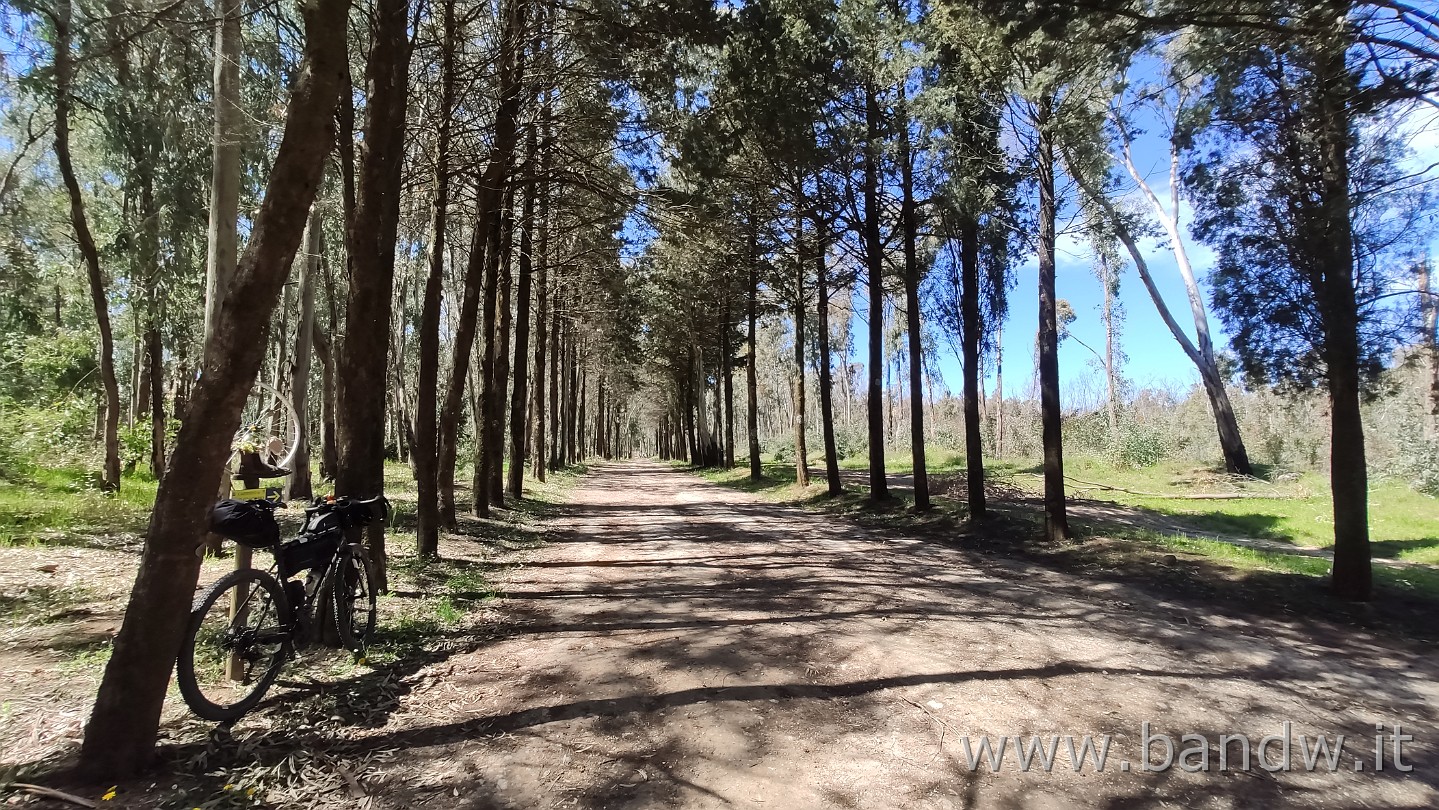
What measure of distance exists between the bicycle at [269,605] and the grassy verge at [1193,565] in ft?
27.6

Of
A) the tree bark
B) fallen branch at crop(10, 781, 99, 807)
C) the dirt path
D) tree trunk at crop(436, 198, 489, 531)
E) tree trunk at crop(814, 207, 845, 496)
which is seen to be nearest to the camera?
fallen branch at crop(10, 781, 99, 807)

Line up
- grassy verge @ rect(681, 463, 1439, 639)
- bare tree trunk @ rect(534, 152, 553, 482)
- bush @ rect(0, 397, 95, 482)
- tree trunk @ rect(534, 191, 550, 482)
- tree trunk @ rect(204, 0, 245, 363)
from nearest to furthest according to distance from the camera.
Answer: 1. tree trunk @ rect(204, 0, 245, 363)
2. grassy verge @ rect(681, 463, 1439, 639)
3. bush @ rect(0, 397, 95, 482)
4. bare tree trunk @ rect(534, 152, 553, 482)
5. tree trunk @ rect(534, 191, 550, 482)

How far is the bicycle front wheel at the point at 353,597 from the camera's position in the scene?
4797 mm

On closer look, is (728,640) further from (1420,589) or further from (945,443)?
(945,443)

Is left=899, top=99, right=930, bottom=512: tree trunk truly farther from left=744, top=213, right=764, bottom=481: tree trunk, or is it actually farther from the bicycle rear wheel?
the bicycle rear wheel

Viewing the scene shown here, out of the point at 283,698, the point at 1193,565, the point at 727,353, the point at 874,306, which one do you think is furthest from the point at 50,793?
the point at 727,353

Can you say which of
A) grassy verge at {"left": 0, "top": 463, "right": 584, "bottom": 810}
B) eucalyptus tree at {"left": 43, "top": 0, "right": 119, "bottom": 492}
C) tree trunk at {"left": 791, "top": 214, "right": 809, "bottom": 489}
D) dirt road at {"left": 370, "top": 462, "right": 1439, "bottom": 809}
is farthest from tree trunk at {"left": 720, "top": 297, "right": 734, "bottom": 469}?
grassy verge at {"left": 0, "top": 463, "right": 584, "bottom": 810}

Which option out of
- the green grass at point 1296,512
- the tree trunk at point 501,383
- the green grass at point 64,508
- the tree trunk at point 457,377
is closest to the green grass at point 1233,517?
the green grass at point 1296,512

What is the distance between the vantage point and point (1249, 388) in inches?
A: 379

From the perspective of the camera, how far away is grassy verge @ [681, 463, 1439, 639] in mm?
7160

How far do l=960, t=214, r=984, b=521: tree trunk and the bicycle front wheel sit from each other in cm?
1084

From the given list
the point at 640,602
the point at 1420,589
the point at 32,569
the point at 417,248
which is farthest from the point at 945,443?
the point at 32,569

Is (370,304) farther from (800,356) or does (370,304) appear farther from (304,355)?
(800,356)

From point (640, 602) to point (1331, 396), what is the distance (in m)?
8.27
